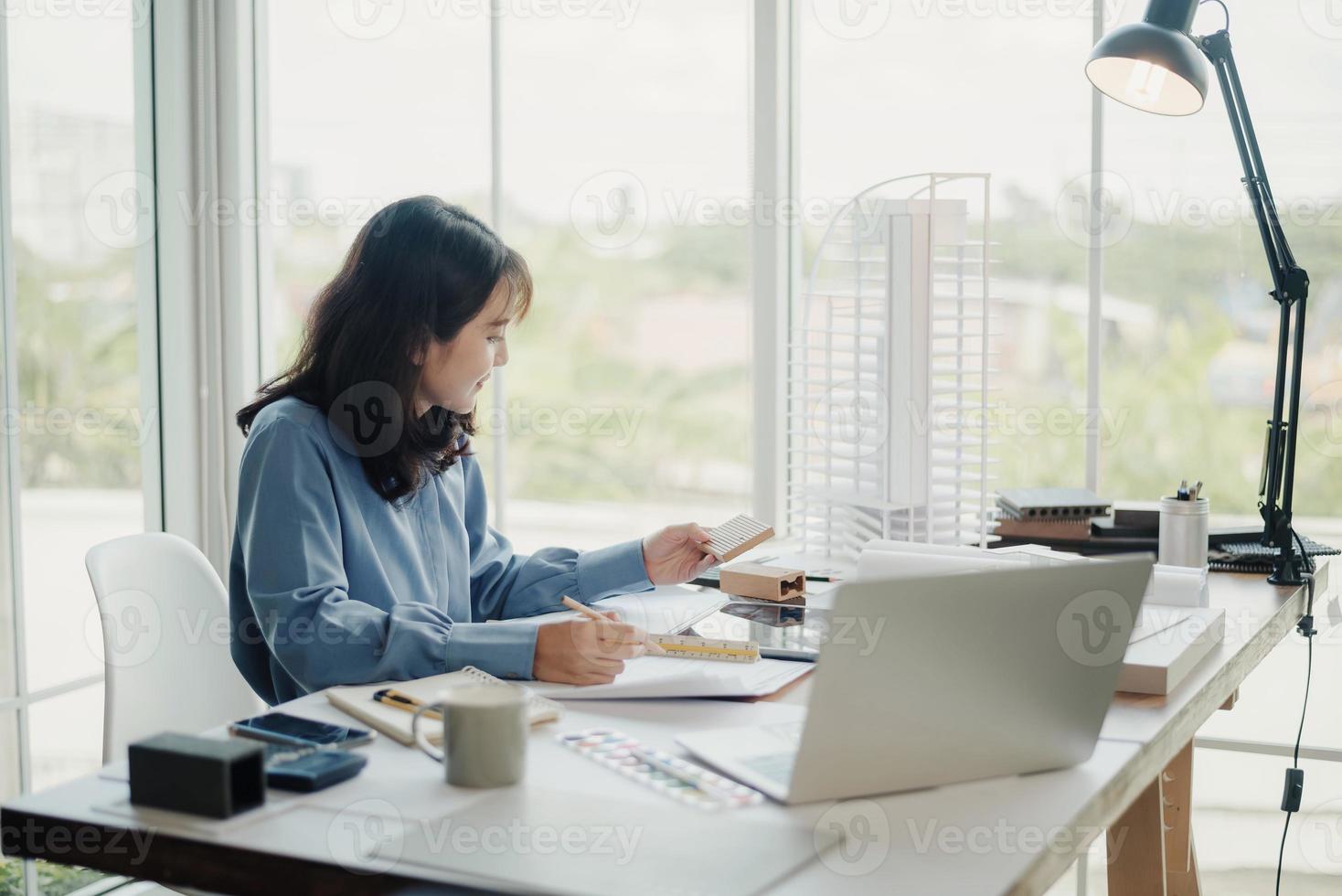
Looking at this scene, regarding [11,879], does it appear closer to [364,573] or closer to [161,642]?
[161,642]

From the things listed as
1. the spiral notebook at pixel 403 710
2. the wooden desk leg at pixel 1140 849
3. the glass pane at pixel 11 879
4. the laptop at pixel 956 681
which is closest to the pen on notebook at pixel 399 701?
the spiral notebook at pixel 403 710

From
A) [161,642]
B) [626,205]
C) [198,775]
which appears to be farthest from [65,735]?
[198,775]

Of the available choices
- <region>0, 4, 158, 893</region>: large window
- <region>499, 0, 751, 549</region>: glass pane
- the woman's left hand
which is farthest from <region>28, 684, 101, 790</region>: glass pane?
the woman's left hand

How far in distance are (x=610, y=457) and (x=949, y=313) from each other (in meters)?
1.36

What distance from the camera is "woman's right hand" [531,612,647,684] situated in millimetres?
1392

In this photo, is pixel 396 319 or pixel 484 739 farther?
pixel 396 319

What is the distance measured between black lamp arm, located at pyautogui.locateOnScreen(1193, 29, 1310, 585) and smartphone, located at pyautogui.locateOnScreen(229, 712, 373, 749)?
4.91ft

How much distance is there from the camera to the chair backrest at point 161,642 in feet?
5.67

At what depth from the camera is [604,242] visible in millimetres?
2938

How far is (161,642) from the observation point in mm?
1808

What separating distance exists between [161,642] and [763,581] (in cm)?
87

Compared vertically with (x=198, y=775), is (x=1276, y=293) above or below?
above

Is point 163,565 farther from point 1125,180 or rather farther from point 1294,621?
point 1125,180

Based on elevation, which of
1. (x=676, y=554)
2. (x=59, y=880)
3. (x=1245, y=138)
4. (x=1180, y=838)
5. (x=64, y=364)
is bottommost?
(x=59, y=880)
